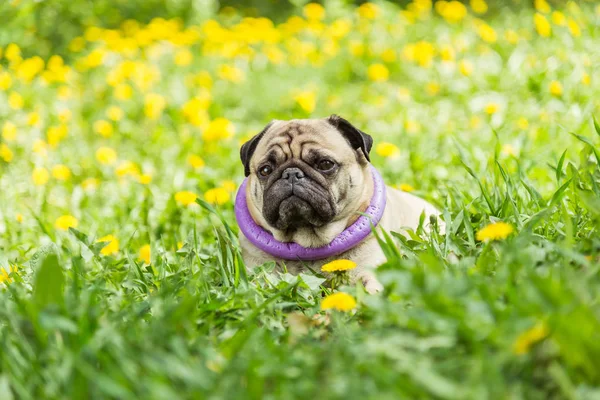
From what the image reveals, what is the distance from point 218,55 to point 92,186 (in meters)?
3.27

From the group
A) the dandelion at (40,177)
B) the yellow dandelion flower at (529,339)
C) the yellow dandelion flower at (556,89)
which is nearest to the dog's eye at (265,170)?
the yellow dandelion flower at (529,339)

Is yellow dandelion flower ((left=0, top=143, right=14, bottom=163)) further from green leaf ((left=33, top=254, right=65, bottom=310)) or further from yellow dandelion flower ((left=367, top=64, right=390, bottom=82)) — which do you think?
yellow dandelion flower ((left=367, top=64, right=390, bottom=82))

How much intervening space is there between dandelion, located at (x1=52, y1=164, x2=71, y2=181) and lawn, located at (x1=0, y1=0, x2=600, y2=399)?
0.05 m

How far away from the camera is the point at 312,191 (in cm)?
310

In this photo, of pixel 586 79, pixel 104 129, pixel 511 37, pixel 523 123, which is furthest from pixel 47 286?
pixel 511 37

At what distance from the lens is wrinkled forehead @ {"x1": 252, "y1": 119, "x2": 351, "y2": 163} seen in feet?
10.6

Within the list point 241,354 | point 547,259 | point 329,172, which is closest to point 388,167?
point 329,172

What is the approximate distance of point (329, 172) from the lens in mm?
3188

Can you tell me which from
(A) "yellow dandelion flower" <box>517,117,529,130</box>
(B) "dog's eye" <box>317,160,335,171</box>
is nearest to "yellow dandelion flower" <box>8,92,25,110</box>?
(B) "dog's eye" <box>317,160,335,171</box>

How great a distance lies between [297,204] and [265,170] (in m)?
0.29

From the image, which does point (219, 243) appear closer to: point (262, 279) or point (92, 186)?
point (262, 279)

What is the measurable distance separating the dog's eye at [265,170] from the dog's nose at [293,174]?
0.13 m

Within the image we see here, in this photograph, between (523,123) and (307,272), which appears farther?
(523,123)

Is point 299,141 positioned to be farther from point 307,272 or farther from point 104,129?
point 104,129
